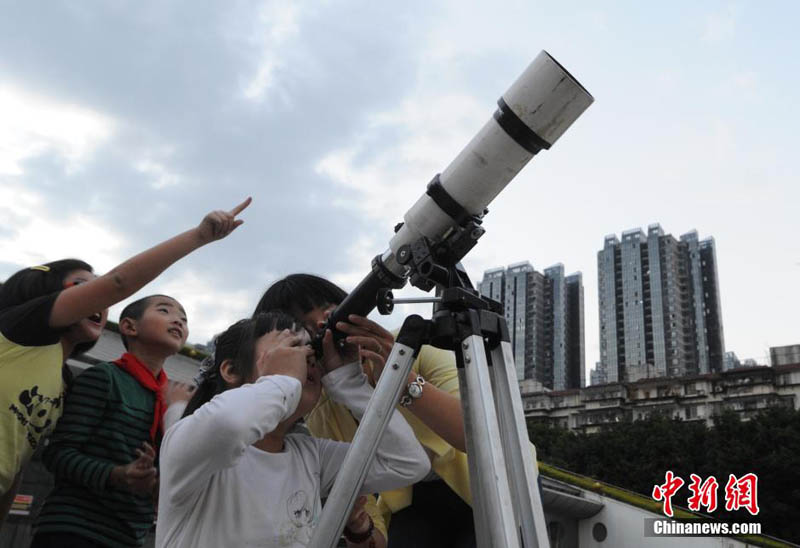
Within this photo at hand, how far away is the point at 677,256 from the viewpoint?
3140 inches

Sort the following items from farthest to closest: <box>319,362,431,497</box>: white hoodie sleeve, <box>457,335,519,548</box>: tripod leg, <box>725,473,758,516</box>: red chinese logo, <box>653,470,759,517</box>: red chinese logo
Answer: <box>653,470,759,517</box>: red chinese logo → <box>725,473,758,516</box>: red chinese logo → <box>319,362,431,497</box>: white hoodie sleeve → <box>457,335,519,548</box>: tripod leg

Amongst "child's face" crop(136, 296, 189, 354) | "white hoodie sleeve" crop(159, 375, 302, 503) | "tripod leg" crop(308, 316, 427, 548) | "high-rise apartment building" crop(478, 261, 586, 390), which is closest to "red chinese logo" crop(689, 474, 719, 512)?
"child's face" crop(136, 296, 189, 354)

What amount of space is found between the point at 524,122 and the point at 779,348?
6055cm

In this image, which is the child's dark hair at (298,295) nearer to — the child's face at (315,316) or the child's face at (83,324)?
the child's face at (315,316)

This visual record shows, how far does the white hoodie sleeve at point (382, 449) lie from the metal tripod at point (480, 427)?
0.33m

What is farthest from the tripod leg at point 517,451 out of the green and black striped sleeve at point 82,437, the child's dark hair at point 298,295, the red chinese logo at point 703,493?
the red chinese logo at point 703,493

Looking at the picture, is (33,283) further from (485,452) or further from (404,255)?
(485,452)

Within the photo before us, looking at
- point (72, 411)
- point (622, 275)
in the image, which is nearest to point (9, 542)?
point (72, 411)

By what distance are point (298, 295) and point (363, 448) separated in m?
1.14

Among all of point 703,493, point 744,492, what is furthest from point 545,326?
point 744,492

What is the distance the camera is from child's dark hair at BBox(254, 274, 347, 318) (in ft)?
8.47

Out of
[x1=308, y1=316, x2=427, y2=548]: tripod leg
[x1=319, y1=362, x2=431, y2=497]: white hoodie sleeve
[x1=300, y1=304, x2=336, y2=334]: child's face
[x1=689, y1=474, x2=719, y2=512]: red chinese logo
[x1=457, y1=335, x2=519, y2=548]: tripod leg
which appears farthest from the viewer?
[x1=689, y1=474, x2=719, y2=512]: red chinese logo

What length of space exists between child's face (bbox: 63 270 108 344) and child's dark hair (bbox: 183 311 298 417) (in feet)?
1.93

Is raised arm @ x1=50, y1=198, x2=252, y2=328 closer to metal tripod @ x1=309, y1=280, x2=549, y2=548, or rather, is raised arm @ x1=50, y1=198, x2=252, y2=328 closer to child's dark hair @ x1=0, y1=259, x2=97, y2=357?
child's dark hair @ x1=0, y1=259, x2=97, y2=357
